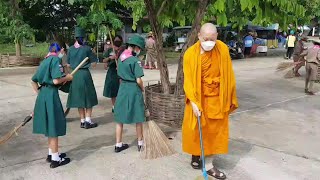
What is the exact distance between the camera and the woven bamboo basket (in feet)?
19.9

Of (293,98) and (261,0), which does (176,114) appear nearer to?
(261,0)

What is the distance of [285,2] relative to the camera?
16.4ft

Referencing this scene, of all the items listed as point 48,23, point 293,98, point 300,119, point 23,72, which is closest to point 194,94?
point 300,119

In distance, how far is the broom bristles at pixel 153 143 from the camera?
4789mm

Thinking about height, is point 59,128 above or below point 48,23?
below

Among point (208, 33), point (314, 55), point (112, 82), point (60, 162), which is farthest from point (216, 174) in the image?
point (314, 55)

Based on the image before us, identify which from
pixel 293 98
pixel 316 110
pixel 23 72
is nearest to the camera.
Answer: pixel 316 110

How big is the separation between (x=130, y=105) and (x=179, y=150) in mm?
905

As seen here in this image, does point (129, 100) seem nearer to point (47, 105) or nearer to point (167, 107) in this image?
point (47, 105)

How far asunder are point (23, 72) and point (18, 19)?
191cm

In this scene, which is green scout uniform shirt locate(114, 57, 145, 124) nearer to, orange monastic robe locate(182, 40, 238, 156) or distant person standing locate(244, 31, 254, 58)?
orange monastic robe locate(182, 40, 238, 156)

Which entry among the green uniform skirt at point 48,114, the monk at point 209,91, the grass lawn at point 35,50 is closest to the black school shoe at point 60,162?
the green uniform skirt at point 48,114

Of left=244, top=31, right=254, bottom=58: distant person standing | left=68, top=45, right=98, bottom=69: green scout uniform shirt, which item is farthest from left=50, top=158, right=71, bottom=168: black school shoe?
left=244, top=31, right=254, bottom=58: distant person standing

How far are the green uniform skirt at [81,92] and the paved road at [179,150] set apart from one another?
0.43 meters
